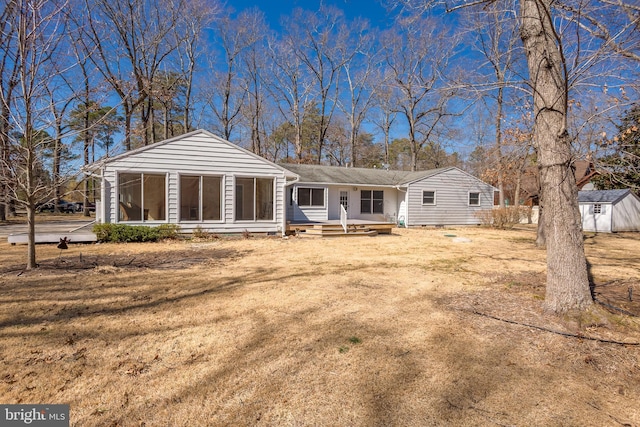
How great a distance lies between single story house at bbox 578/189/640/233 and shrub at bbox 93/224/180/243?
21783 mm

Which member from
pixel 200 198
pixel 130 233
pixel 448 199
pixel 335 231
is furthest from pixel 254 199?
pixel 448 199

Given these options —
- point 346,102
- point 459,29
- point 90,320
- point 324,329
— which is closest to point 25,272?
point 90,320

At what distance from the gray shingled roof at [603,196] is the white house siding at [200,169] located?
18.3m

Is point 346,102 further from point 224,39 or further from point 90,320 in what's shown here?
point 90,320

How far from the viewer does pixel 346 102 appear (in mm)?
Result: 30344

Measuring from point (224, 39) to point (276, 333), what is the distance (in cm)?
2800

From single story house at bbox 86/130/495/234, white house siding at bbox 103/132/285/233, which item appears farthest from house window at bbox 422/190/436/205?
white house siding at bbox 103/132/285/233

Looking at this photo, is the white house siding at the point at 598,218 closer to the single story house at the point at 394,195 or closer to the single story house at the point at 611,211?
the single story house at the point at 611,211

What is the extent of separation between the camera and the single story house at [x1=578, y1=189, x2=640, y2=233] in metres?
18.0

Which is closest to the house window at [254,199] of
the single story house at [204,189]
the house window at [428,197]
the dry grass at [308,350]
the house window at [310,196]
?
the single story house at [204,189]

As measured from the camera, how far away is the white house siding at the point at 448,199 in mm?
18594

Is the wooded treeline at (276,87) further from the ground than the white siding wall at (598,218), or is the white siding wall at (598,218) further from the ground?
the wooded treeline at (276,87)

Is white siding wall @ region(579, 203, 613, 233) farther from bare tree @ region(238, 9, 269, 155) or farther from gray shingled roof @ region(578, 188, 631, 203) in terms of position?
bare tree @ region(238, 9, 269, 155)

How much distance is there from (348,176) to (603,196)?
48.8 feet
